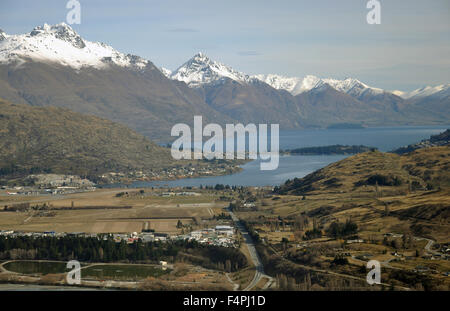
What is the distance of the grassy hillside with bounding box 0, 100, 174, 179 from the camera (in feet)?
348

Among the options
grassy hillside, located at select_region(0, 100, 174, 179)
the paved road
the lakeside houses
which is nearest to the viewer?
the paved road

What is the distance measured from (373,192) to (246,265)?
28898 millimetres

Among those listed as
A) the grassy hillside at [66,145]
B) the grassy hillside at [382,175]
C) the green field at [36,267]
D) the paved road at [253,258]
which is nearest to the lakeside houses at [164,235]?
the paved road at [253,258]

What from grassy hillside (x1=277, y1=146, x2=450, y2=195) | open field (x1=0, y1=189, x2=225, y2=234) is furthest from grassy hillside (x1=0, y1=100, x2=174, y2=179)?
grassy hillside (x1=277, y1=146, x2=450, y2=195)

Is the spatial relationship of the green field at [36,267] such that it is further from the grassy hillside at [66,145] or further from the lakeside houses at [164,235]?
the grassy hillside at [66,145]

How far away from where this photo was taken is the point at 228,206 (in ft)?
236

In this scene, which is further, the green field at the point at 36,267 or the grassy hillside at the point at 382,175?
the grassy hillside at the point at 382,175

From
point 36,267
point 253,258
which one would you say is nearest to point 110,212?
point 36,267

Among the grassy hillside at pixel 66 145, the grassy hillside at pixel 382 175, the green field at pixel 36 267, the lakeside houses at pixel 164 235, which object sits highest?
the grassy hillside at pixel 66 145

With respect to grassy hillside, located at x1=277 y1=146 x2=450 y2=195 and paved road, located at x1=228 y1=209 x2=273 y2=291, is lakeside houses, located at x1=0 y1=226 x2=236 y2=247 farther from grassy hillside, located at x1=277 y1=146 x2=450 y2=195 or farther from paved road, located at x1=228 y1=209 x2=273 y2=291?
grassy hillside, located at x1=277 y1=146 x2=450 y2=195

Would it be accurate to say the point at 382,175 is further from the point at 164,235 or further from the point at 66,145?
the point at 66,145

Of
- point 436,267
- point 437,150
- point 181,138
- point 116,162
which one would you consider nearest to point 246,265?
point 436,267

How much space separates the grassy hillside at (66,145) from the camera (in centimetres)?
10600

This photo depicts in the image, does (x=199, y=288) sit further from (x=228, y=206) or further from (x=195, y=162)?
(x=195, y=162)
